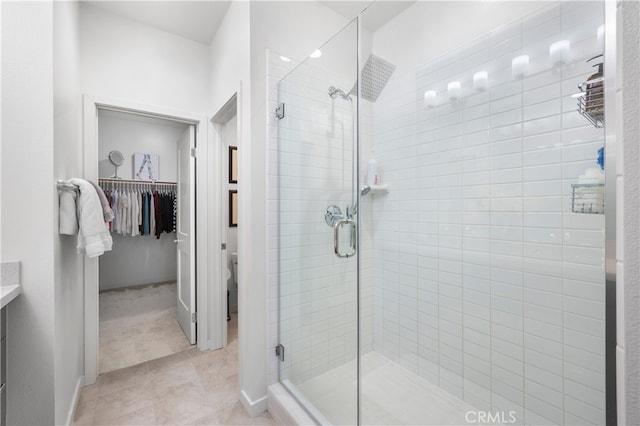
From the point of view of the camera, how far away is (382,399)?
5.67ft

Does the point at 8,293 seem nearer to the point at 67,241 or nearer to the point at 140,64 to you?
the point at 67,241

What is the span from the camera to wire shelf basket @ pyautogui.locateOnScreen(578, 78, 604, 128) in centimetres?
113

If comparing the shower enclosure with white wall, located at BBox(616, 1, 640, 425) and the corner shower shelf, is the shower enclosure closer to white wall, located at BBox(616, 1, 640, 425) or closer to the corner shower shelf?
the corner shower shelf

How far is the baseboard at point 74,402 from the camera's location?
62.2 inches

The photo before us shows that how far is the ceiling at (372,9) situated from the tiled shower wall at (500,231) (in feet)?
1.41

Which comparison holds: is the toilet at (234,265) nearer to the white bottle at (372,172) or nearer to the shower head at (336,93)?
the white bottle at (372,172)

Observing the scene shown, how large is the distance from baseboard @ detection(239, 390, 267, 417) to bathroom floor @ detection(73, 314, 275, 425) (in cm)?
3

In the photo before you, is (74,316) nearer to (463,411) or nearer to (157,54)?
(157,54)

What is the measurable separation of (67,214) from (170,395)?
4.34 ft

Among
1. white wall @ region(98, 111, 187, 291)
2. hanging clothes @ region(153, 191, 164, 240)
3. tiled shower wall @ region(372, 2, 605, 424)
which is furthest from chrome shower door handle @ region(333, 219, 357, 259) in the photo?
hanging clothes @ region(153, 191, 164, 240)

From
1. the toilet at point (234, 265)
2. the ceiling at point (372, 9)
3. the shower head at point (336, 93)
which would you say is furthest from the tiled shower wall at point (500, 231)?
the toilet at point (234, 265)

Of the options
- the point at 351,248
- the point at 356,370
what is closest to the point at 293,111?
the point at 351,248

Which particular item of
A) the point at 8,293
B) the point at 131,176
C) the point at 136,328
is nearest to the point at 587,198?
the point at 8,293

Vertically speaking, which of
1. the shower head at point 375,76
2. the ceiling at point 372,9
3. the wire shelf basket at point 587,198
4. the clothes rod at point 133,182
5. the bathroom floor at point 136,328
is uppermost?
the ceiling at point 372,9
